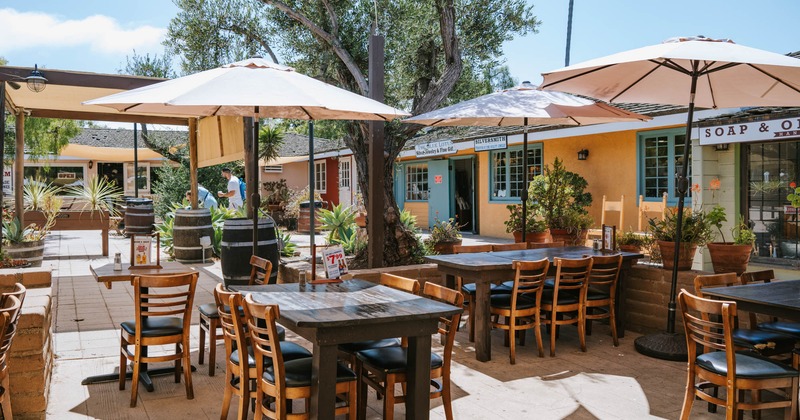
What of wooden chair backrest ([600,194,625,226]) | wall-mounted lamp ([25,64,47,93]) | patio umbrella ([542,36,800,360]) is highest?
wall-mounted lamp ([25,64,47,93])

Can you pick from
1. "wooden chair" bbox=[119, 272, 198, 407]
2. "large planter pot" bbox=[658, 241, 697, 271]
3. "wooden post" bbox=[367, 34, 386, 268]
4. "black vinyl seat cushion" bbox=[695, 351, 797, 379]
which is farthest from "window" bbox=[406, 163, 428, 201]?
"black vinyl seat cushion" bbox=[695, 351, 797, 379]

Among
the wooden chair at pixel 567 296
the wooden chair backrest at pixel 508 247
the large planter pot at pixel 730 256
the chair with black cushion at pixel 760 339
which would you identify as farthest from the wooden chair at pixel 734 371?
the wooden chair backrest at pixel 508 247

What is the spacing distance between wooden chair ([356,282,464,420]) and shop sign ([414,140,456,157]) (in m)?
9.14

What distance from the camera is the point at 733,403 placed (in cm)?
317

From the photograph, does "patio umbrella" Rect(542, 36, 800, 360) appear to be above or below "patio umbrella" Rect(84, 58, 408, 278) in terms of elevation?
above

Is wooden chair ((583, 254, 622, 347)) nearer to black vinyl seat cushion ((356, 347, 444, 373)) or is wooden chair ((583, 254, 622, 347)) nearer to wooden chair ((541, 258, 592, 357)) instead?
wooden chair ((541, 258, 592, 357))

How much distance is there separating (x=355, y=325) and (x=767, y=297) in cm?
241

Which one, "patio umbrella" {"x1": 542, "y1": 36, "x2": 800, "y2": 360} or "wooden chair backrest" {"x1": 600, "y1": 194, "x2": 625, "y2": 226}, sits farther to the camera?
"wooden chair backrest" {"x1": 600, "y1": 194, "x2": 625, "y2": 226}

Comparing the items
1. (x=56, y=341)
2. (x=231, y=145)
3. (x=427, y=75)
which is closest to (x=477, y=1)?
(x=427, y=75)

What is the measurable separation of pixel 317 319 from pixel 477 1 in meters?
7.11

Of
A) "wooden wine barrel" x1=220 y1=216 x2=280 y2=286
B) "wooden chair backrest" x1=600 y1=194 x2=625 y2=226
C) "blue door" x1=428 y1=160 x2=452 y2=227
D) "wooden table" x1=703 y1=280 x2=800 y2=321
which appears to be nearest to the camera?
"wooden table" x1=703 y1=280 x2=800 y2=321

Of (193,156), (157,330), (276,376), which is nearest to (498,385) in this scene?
(276,376)

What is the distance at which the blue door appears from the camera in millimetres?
16500

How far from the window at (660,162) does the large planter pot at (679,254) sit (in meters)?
5.45
